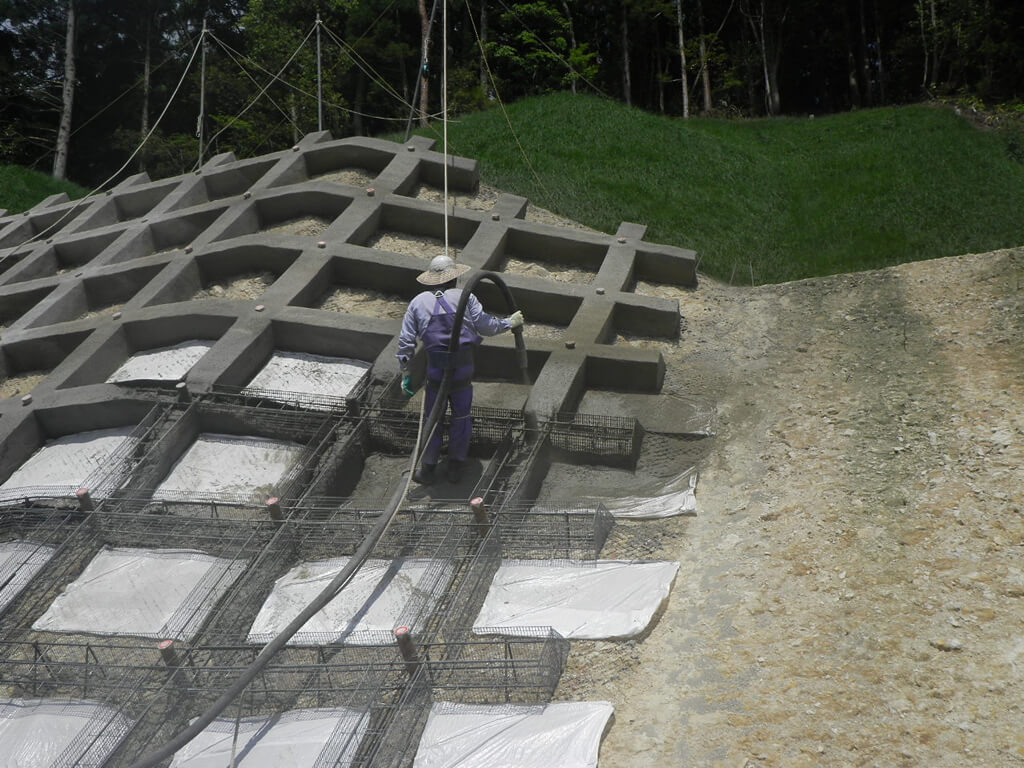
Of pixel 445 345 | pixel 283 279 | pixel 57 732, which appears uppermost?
pixel 283 279

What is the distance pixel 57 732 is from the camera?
5.05 metres

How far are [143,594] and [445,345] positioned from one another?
269cm

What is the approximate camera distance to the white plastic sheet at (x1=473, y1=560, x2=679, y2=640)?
17.1 ft

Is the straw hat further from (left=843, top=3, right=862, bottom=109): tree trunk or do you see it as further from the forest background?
(left=843, top=3, right=862, bottom=109): tree trunk

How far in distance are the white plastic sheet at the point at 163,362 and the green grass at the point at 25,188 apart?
1104 centimetres

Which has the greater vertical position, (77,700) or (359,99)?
(359,99)

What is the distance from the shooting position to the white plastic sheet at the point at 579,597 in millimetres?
5211

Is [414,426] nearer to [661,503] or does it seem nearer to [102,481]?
[661,503]

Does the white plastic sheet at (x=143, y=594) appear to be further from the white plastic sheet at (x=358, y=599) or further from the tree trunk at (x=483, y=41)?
the tree trunk at (x=483, y=41)

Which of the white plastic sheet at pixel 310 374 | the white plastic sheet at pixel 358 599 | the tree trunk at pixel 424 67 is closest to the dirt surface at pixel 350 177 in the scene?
the tree trunk at pixel 424 67

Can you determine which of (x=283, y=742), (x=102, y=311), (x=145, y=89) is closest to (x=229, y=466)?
(x=283, y=742)

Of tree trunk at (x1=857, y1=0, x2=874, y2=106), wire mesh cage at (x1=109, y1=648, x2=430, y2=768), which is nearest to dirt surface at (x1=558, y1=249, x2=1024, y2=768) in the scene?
wire mesh cage at (x1=109, y1=648, x2=430, y2=768)

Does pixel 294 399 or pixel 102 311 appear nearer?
pixel 294 399

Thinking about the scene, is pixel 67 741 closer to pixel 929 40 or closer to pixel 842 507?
A: pixel 842 507
